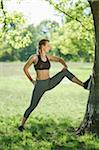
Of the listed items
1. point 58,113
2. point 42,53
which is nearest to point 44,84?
point 42,53

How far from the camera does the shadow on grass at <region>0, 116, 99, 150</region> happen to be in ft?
27.9

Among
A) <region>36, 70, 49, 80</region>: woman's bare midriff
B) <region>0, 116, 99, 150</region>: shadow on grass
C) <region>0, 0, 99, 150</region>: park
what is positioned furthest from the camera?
<region>36, 70, 49, 80</region>: woman's bare midriff

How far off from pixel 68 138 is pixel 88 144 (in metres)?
0.62

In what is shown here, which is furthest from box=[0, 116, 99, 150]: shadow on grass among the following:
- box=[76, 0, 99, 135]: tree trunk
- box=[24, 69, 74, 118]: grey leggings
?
box=[24, 69, 74, 118]: grey leggings

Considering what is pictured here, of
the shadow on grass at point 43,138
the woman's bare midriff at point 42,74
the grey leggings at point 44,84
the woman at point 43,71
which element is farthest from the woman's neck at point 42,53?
the shadow on grass at point 43,138

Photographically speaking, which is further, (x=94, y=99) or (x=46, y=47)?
(x=94, y=99)

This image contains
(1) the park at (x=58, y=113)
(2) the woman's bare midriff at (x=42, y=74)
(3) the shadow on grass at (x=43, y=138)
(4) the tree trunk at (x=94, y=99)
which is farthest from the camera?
(2) the woman's bare midriff at (x=42, y=74)

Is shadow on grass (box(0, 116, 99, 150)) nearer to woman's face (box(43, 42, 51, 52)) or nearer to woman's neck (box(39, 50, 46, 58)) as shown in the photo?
woman's neck (box(39, 50, 46, 58))

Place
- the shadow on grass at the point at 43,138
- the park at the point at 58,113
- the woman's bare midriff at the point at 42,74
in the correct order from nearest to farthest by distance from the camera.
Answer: the shadow on grass at the point at 43,138 → the park at the point at 58,113 → the woman's bare midriff at the point at 42,74

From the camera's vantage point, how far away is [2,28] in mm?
14164

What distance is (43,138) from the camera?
9.26m

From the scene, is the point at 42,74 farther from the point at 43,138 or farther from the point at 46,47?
the point at 43,138

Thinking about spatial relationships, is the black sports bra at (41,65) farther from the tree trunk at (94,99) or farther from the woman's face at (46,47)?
the tree trunk at (94,99)

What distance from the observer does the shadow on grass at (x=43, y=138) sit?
27.9 ft
